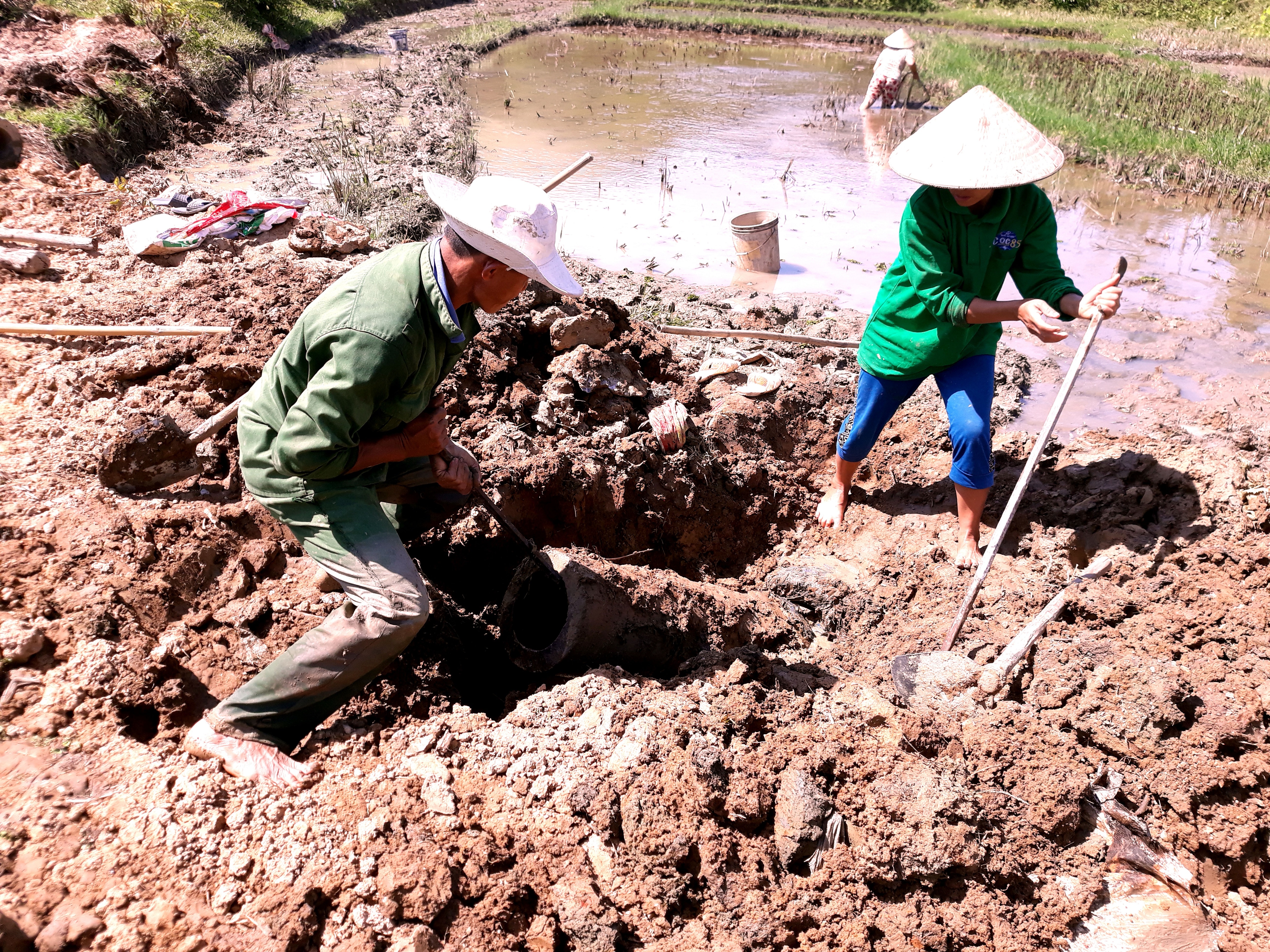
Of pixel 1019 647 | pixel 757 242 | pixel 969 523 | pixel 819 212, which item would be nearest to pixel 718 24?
pixel 819 212

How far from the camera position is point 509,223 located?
203 centimetres

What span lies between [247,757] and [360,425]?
0.95m

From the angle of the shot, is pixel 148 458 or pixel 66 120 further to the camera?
pixel 66 120

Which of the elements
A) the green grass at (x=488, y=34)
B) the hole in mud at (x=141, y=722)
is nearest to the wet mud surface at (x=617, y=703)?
the hole in mud at (x=141, y=722)

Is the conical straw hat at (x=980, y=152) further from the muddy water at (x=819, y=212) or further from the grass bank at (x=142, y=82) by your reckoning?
the grass bank at (x=142, y=82)

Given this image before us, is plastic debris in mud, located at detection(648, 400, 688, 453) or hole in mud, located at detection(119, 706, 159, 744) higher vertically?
hole in mud, located at detection(119, 706, 159, 744)

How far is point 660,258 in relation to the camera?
6977 millimetres

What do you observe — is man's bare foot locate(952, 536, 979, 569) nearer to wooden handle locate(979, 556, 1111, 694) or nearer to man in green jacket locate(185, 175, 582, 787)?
wooden handle locate(979, 556, 1111, 694)

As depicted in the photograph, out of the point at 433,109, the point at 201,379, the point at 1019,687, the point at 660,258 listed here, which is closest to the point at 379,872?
the point at 1019,687

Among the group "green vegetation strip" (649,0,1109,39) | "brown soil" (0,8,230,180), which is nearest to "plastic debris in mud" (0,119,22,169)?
"brown soil" (0,8,230,180)

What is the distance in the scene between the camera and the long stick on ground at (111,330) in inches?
153

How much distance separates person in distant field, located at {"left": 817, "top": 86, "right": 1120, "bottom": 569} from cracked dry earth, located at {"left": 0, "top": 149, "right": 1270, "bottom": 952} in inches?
26.5

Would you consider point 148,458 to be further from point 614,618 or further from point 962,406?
point 962,406

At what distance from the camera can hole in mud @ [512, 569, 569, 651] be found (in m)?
2.87
